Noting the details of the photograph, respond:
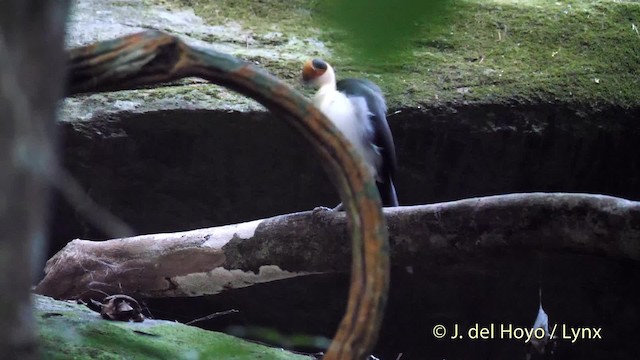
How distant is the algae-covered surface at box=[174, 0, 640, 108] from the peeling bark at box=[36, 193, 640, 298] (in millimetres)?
832

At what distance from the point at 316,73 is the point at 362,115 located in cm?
28

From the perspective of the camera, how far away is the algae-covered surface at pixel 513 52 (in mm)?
3070

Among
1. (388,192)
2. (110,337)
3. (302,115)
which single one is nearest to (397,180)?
(388,192)

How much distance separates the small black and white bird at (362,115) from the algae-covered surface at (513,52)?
0.07m

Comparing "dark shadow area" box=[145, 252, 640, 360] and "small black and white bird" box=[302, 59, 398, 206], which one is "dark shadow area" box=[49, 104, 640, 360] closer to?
"dark shadow area" box=[145, 252, 640, 360]

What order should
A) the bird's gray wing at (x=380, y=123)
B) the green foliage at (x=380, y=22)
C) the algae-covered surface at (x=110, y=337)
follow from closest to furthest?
the green foliage at (x=380, y=22) → the algae-covered surface at (x=110, y=337) → the bird's gray wing at (x=380, y=123)

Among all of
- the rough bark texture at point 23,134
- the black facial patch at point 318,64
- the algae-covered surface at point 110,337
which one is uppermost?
the rough bark texture at point 23,134

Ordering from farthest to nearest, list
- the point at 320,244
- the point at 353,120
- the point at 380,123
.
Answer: the point at 353,120 < the point at 380,123 < the point at 320,244

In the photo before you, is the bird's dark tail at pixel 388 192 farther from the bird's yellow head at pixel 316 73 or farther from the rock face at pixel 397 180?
the bird's yellow head at pixel 316 73

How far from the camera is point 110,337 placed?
181cm

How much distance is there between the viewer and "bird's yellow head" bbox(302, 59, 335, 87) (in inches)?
121

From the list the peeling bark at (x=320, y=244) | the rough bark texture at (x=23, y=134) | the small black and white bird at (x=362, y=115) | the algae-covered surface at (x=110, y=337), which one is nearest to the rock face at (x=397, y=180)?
the small black and white bird at (x=362, y=115)

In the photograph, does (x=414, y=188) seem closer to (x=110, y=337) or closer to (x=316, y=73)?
(x=316, y=73)

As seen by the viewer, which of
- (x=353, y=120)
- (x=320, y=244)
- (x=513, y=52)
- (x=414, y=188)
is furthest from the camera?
(x=513, y=52)
